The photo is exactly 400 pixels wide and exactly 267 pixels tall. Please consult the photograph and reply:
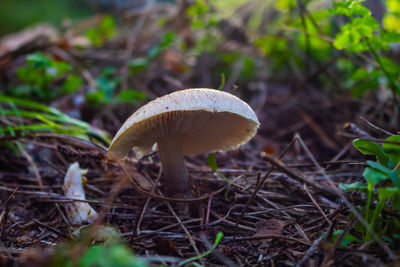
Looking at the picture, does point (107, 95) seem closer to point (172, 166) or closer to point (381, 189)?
point (172, 166)

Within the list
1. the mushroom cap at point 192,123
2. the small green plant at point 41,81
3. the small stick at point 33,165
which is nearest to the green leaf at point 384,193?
the mushroom cap at point 192,123

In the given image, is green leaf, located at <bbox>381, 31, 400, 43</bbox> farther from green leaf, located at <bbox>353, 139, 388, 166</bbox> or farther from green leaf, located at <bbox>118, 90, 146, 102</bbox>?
green leaf, located at <bbox>118, 90, 146, 102</bbox>

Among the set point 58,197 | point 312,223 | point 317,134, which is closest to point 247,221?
point 312,223

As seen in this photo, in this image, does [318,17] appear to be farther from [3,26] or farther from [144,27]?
[3,26]

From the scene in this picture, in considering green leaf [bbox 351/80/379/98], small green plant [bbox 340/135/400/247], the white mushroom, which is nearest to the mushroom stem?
the white mushroom

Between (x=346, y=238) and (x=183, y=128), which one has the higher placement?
(x=183, y=128)

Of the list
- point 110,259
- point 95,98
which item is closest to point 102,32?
point 95,98
